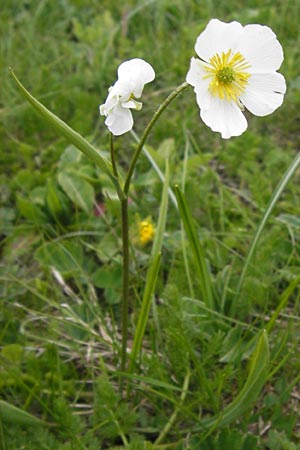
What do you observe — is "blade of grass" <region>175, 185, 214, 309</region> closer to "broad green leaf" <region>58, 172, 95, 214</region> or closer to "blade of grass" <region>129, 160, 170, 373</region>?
"blade of grass" <region>129, 160, 170, 373</region>

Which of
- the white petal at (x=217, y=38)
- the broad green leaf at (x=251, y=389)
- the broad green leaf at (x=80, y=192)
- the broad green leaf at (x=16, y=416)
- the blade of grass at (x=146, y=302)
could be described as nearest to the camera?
the white petal at (x=217, y=38)

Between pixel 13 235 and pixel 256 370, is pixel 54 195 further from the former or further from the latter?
pixel 256 370

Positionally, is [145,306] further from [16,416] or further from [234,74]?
[234,74]

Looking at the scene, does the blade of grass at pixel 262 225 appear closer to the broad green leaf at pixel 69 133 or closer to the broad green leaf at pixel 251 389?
the broad green leaf at pixel 251 389

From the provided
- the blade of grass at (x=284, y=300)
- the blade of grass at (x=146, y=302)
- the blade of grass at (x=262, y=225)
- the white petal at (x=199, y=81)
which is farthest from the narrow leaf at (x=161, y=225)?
the white petal at (x=199, y=81)

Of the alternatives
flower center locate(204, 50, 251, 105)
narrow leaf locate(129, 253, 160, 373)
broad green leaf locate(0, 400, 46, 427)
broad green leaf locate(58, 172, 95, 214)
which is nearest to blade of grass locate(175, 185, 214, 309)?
narrow leaf locate(129, 253, 160, 373)

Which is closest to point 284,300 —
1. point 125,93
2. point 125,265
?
point 125,265

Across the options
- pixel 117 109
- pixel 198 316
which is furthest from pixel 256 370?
pixel 117 109
